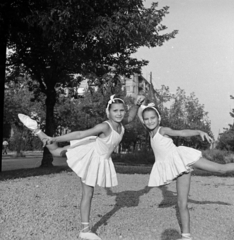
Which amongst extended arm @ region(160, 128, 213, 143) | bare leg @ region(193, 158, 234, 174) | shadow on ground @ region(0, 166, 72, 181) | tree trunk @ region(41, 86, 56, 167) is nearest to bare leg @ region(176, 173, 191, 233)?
bare leg @ region(193, 158, 234, 174)

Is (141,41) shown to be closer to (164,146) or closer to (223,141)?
(164,146)

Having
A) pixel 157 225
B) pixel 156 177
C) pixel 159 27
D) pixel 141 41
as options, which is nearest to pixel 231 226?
pixel 157 225

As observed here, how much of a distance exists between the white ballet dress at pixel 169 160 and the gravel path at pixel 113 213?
81 cm

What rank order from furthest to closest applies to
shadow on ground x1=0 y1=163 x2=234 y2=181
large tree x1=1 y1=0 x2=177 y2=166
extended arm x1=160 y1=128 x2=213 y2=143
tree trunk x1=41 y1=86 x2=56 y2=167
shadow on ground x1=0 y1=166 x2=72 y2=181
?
tree trunk x1=41 y1=86 x2=56 y2=167 < shadow on ground x1=0 y1=163 x2=234 y2=181 < shadow on ground x1=0 y1=166 x2=72 y2=181 < large tree x1=1 y1=0 x2=177 y2=166 < extended arm x1=160 y1=128 x2=213 y2=143

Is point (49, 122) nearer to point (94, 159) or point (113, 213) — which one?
point (113, 213)

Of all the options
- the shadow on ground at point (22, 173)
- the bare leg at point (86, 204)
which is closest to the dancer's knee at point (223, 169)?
the bare leg at point (86, 204)

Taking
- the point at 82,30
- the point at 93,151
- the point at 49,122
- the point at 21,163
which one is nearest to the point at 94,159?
the point at 93,151

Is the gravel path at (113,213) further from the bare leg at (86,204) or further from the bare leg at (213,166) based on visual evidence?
the bare leg at (213,166)

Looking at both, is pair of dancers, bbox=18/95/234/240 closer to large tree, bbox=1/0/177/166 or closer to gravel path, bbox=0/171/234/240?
gravel path, bbox=0/171/234/240

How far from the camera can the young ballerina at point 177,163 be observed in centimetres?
445

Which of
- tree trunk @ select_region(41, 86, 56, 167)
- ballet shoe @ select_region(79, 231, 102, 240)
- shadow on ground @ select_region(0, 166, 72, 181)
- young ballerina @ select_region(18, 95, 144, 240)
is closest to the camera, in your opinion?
ballet shoe @ select_region(79, 231, 102, 240)

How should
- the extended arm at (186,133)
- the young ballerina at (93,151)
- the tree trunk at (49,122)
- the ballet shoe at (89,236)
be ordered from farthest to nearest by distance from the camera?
1. the tree trunk at (49,122)
2. the young ballerina at (93,151)
3. the ballet shoe at (89,236)
4. the extended arm at (186,133)

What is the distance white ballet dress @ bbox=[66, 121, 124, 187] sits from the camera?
472 cm

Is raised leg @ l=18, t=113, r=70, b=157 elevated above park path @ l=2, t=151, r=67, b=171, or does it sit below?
above
